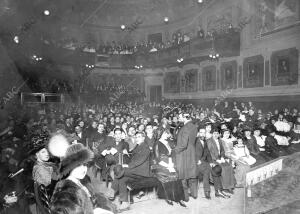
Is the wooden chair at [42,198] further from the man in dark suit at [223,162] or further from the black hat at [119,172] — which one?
the man in dark suit at [223,162]

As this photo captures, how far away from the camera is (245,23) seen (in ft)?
51.6

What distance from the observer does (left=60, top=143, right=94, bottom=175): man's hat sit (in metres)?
2.26

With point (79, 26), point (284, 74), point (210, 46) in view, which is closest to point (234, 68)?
point (210, 46)

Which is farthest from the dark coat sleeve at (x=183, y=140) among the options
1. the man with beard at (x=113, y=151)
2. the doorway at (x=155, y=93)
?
the doorway at (x=155, y=93)

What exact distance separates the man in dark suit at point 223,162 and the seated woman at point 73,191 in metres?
3.72

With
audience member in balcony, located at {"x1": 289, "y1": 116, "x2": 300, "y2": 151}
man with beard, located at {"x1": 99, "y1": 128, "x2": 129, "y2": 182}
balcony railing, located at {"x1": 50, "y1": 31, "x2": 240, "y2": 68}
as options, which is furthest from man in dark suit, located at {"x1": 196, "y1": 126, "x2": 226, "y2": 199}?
balcony railing, located at {"x1": 50, "y1": 31, "x2": 240, "y2": 68}

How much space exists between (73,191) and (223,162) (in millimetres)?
4286

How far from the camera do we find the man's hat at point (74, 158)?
7.43ft

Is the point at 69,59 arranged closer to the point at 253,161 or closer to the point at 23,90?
the point at 23,90

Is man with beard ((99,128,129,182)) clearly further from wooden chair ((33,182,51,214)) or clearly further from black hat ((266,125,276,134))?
black hat ((266,125,276,134))

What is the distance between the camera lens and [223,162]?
5.75m

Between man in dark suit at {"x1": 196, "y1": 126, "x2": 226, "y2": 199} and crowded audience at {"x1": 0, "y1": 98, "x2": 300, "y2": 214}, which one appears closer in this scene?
crowded audience at {"x1": 0, "y1": 98, "x2": 300, "y2": 214}

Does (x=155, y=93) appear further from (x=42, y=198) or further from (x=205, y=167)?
(x=42, y=198)

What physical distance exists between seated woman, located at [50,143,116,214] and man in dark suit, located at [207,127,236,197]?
12.2 feet
